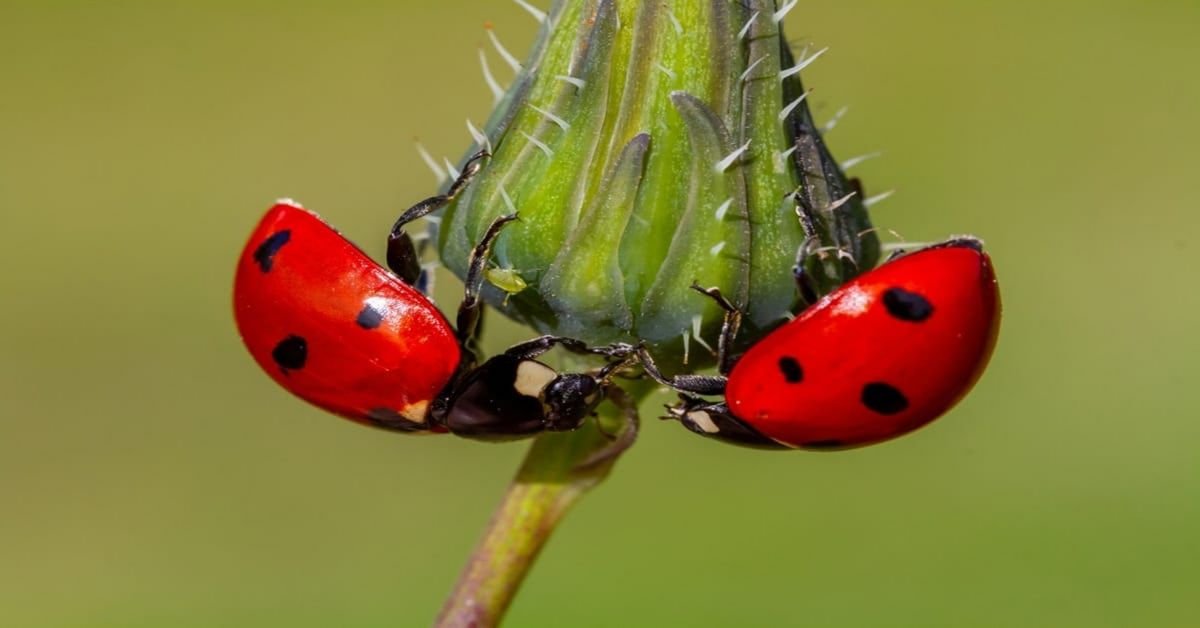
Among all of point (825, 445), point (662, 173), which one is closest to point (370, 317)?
point (662, 173)

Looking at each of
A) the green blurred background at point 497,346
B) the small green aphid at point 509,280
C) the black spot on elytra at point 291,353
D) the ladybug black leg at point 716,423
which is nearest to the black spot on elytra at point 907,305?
the ladybug black leg at point 716,423

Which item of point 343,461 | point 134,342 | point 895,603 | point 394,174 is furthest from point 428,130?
point 895,603

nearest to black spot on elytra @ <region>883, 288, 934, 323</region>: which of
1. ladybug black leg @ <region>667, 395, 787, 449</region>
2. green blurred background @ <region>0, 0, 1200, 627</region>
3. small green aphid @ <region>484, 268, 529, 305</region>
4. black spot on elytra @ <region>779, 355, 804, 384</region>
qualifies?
black spot on elytra @ <region>779, 355, 804, 384</region>

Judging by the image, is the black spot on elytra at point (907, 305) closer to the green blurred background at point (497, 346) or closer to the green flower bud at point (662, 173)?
the green flower bud at point (662, 173)

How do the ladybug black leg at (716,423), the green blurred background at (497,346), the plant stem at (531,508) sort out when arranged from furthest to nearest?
1. the green blurred background at (497,346)
2. the ladybug black leg at (716,423)
3. the plant stem at (531,508)

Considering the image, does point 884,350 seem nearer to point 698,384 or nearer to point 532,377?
point 698,384
